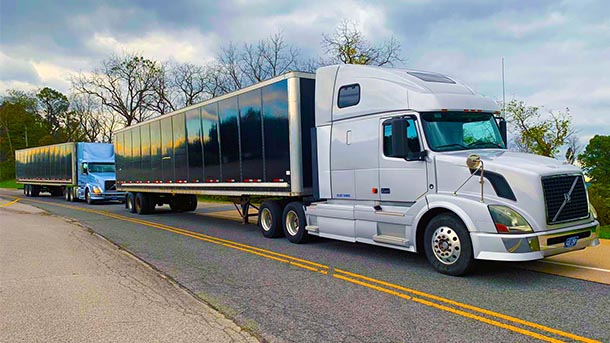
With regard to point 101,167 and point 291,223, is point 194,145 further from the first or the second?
point 101,167

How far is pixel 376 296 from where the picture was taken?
5.89m

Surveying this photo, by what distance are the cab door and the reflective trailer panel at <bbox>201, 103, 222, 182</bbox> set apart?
6120 millimetres

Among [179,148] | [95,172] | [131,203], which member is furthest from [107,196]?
[179,148]

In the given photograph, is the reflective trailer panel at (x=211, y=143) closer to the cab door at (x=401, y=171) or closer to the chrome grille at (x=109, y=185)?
the cab door at (x=401, y=171)

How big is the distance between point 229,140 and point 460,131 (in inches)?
257

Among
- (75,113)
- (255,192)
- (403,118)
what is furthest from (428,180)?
(75,113)

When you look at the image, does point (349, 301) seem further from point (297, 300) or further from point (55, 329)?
point (55, 329)

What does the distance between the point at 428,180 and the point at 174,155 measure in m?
10.6

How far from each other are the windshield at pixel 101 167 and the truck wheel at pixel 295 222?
20.5 meters

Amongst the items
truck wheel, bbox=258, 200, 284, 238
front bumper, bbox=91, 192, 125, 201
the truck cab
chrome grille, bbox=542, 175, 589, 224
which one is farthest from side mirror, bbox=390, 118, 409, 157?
front bumper, bbox=91, 192, 125, 201

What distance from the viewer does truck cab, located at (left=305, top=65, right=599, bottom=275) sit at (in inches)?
247

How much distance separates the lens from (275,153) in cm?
1048

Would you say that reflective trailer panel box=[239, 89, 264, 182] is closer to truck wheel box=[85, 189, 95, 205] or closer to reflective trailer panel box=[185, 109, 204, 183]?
reflective trailer panel box=[185, 109, 204, 183]

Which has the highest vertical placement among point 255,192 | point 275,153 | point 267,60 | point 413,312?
point 267,60
